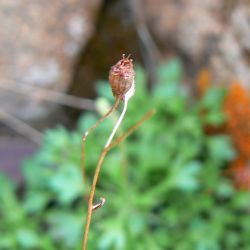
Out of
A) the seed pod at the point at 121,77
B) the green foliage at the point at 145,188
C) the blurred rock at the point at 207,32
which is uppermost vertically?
the blurred rock at the point at 207,32

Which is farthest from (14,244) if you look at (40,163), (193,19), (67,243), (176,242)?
(193,19)

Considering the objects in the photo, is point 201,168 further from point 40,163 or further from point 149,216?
point 40,163

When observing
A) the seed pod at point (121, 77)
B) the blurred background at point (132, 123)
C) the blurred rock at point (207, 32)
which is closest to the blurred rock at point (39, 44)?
the blurred background at point (132, 123)

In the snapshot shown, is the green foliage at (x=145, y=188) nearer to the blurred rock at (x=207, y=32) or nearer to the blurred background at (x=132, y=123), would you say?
the blurred background at (x=132, y=123)

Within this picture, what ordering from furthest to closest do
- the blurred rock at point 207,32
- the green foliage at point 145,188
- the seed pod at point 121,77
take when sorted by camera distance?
1. the blurred rock at point 207,32
2. the green foliage at point 145,188
3. the seed pod at point 121,77

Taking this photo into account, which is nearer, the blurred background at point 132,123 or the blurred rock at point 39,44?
the blurred background at point 132,123

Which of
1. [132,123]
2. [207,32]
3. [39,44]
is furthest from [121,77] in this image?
[39,44]

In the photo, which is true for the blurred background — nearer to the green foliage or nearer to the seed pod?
the green foliage
